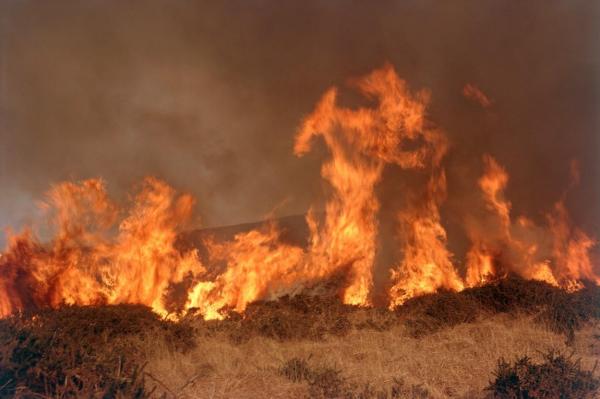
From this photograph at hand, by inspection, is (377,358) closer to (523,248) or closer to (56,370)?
(56,370)

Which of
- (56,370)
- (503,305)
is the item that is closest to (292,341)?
(503,305)

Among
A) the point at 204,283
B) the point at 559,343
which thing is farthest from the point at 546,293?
the point at 204,283

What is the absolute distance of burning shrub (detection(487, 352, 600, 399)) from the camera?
627 centimetres

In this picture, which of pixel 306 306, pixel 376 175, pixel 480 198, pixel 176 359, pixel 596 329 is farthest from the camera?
pixel 480 198

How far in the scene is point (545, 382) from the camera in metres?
6.35

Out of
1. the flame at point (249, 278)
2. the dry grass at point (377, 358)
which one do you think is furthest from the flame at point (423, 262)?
the flame at point (249, 278)

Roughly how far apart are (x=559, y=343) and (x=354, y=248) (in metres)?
6.07

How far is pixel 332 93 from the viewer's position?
1540 cm

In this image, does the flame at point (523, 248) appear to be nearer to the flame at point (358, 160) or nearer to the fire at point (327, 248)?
the fire at point (327, 248)

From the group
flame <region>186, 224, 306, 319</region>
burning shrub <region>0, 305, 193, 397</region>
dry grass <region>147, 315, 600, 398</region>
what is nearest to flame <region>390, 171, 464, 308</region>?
dry grass <region>147, 315, 600, 398</region>

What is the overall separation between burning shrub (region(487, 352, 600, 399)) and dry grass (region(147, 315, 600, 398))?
0.53 m

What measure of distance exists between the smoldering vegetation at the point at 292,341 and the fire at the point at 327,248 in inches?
43.8

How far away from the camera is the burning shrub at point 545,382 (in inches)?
247

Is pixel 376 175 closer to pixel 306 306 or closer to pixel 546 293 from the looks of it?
pixel 306 306
